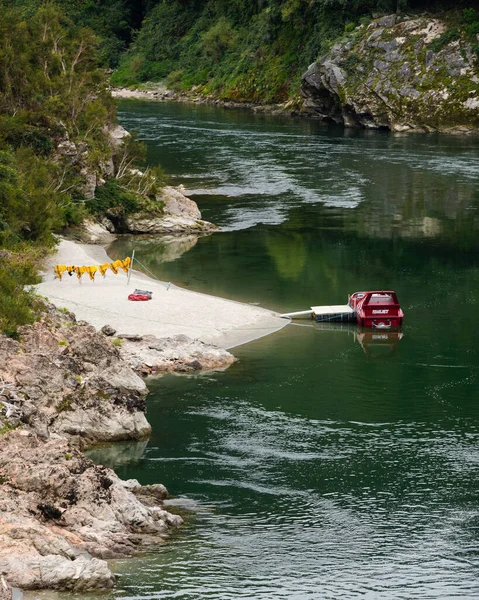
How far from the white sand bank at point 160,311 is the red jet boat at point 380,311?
3486mm

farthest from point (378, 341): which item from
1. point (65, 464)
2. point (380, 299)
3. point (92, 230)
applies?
point (92, 230)

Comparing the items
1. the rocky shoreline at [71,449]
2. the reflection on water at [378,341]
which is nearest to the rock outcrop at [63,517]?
the rocky shoreline at [71,449]

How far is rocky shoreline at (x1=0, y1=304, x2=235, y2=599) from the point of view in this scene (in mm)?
23281

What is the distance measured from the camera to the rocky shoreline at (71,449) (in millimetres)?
23281

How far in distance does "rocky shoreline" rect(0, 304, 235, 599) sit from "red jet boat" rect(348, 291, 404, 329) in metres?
8.32

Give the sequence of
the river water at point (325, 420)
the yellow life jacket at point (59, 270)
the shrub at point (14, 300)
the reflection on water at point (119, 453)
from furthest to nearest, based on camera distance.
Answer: the yellow life jacket at point (59, 270) → the shrub at point (14, 300) → the reflection on water at point (119, 453) → the river water at point (325, 420)

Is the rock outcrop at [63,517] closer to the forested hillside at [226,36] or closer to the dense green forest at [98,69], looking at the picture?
the dense green forest at [98,69]

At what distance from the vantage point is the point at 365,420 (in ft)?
122

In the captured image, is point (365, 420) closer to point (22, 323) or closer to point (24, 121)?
point (22, 323)

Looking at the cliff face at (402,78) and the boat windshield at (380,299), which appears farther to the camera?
the cliff face at (402,78)

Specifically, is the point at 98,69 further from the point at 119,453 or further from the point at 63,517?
the point at 63,517

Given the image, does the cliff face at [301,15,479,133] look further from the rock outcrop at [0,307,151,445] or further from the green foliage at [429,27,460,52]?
the rock outcrop at [0,307,151,445]

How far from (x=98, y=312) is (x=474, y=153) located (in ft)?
197

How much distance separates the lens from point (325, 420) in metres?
37.1
